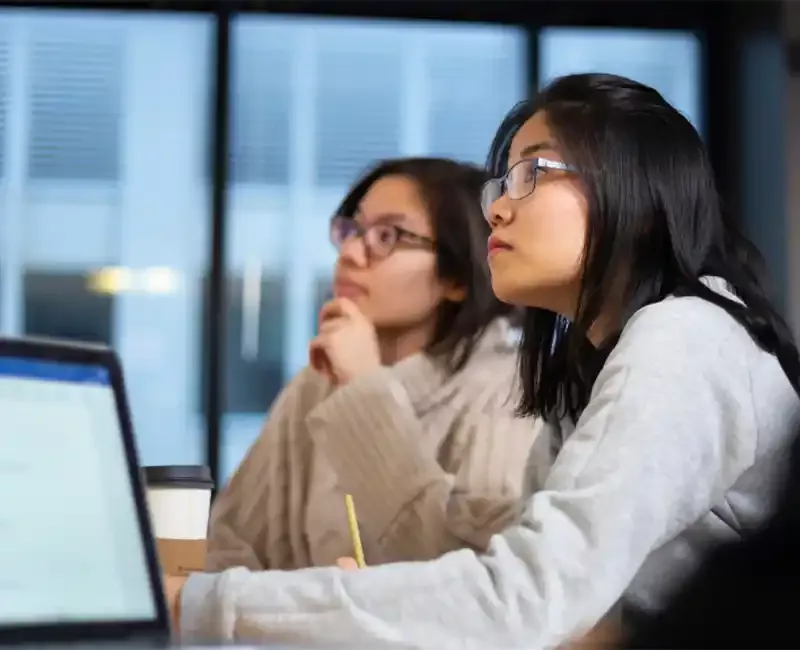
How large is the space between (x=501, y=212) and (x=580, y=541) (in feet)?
1.29

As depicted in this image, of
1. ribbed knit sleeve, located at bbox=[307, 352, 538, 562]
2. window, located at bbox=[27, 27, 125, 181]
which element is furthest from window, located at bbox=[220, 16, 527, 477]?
ribbed knit sleeve, located at bbox=[307, 352, 538, 562]

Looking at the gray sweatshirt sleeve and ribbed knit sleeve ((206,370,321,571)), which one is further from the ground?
the gray sweatshirt sleeve

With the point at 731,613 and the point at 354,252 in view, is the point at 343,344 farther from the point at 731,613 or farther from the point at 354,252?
the point at 731,613

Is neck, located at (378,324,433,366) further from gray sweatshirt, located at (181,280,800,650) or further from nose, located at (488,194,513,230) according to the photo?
gray sweatshirt, located at (181,280,800,650)

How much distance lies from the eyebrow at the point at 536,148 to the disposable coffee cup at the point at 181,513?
40 centimetres

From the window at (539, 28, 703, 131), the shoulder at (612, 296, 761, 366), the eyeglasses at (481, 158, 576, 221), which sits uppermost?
the window at (539, 28, 703, 131)

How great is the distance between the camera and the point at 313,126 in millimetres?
3514

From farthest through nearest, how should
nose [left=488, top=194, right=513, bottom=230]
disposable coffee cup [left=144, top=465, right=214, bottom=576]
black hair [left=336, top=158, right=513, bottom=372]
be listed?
black hair [left=336, top=158, right=513, bottom=372], nose [left=488, top=194, right=513, bottom=230], disposable coffee cup [left=144, top=465, right=214, bottom=576]

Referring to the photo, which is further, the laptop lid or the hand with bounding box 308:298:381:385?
the hand with bounding box 308:298:381:385

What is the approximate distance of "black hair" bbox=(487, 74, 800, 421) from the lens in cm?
88

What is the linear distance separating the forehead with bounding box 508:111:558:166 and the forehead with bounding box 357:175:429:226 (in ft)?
1.61

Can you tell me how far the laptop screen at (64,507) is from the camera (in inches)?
23.6

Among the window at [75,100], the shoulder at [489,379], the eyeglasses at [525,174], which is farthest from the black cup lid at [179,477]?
the window at [75,100]

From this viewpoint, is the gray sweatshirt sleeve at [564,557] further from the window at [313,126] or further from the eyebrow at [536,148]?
the window at [313,126]
